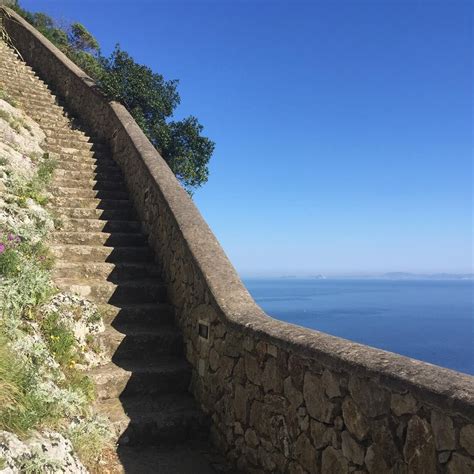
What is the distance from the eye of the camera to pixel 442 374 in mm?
2160

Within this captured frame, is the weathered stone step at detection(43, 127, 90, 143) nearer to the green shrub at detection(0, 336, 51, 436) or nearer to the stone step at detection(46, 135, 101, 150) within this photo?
the stone step at detection(46, 135, 101, 150)

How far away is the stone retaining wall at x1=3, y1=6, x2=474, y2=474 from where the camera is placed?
2092 millimetres

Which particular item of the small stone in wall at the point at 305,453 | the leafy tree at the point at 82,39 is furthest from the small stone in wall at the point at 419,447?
the leafy tree at the point at 82,39

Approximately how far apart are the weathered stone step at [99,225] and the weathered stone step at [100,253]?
49cm

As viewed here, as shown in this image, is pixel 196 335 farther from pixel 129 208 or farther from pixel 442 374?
pixel 129 208

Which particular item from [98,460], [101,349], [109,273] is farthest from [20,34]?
[98,460]

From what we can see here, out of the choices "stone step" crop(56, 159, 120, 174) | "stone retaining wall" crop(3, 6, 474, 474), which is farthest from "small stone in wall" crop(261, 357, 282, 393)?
"stone step" crop(56, 159, 120, 174)

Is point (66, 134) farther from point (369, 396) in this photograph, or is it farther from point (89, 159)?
point (369, 396)

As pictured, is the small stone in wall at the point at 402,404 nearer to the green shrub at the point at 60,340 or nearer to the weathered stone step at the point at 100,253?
the green shrub at the point at 60,340

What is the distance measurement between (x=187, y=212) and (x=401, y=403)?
148 inches

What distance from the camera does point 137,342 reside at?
480cm

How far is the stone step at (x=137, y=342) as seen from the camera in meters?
4.71

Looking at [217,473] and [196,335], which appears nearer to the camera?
[217,473]

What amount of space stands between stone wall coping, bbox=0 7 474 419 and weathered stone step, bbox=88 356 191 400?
988 millimetres
